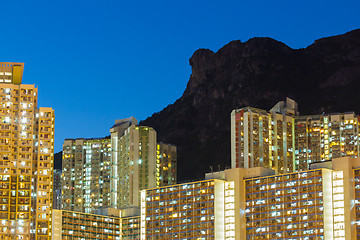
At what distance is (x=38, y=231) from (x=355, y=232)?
239 feet

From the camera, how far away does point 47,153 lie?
195 meters

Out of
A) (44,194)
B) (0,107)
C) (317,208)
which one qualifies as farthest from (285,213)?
(0,107)

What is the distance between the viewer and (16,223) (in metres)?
188

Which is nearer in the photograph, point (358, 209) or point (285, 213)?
point (358, 209)

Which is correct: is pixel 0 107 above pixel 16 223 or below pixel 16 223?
above

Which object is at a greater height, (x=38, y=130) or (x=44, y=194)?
(x=38, y=130)

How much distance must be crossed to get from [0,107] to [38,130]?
10.6 metres

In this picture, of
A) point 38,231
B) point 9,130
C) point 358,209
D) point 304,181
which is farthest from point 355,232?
point 9,130

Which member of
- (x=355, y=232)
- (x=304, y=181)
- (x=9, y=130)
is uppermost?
(x=9, y=130)

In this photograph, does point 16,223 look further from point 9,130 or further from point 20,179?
point 9,130

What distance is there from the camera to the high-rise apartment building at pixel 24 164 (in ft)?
619

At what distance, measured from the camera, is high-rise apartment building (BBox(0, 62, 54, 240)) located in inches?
7431

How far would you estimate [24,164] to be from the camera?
633 feet

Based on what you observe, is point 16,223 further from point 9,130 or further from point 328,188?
point 328,188
